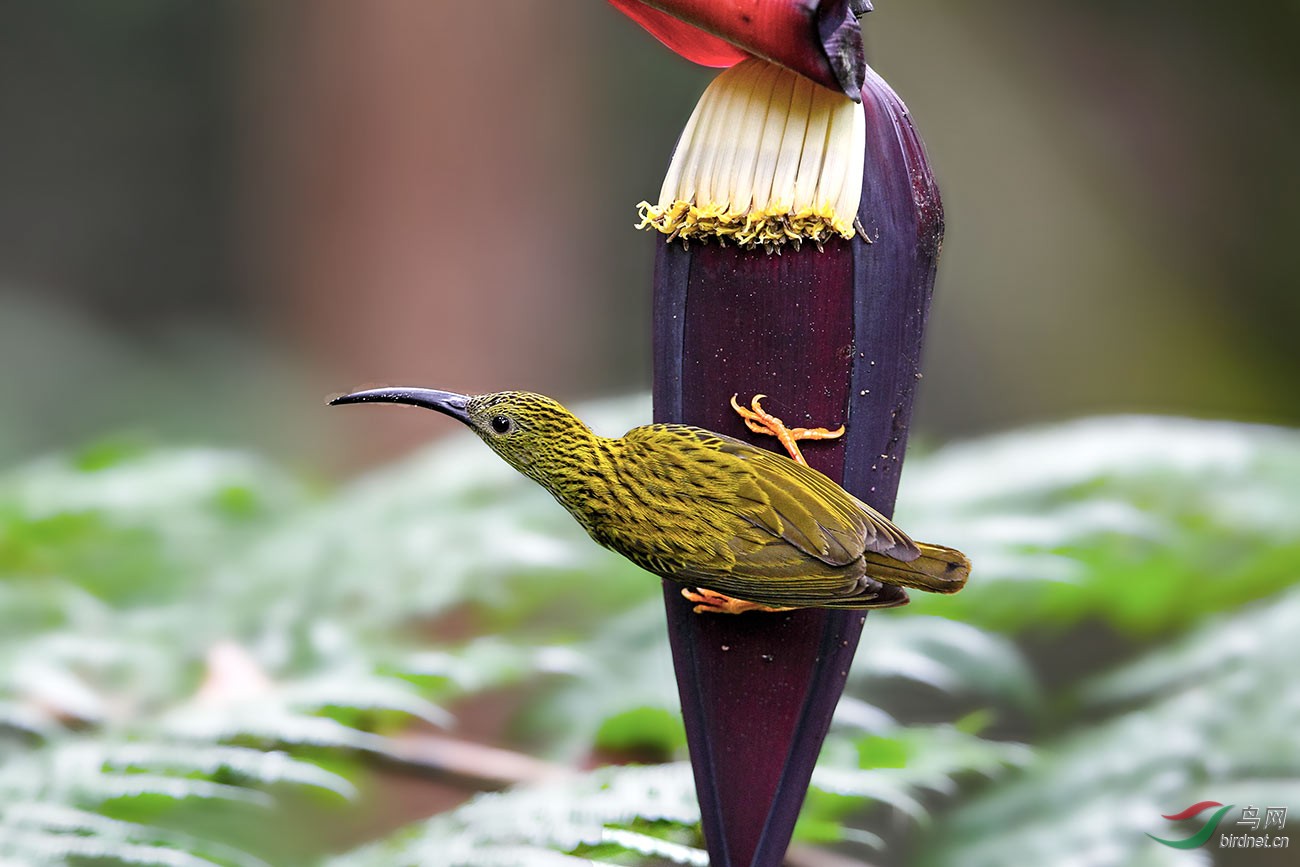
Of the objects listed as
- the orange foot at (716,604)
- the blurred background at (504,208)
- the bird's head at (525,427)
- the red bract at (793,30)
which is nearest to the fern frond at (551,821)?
the orange foot at (716,604)

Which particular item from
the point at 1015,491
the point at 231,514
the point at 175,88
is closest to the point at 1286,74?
the point at 1015,491

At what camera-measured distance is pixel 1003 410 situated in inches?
240

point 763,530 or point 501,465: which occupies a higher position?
point 501,465

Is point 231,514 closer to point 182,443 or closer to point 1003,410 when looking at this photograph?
point 182,443

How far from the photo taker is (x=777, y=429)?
3.14ft

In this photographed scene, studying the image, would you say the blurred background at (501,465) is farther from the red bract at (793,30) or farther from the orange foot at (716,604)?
the red bract at (793,30)

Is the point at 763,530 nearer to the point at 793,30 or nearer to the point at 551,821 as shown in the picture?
the point at 793,30

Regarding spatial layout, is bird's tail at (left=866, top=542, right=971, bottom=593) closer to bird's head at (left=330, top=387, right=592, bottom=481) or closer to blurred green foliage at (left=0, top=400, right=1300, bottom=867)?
bird's head at (left=330, top=387, right=592, bottom=481)

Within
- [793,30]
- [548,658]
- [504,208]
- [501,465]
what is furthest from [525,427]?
[504,208]

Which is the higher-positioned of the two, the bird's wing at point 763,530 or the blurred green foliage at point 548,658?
the blurred green foliage at point 548,658

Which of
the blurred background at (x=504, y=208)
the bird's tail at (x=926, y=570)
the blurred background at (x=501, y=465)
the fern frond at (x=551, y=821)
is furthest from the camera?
the blurred background at (x=504, y=208)

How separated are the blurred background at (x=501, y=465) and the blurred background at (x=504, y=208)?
0.02m

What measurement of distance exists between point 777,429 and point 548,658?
0.99 metres

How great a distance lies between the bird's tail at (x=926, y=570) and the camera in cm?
95
